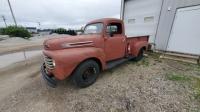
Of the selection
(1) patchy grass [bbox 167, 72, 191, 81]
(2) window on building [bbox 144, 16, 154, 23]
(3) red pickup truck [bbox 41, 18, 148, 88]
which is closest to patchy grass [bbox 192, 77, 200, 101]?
(1) patchy grass [bbox 167, 72, 191, 81]

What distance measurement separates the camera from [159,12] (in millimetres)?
6598

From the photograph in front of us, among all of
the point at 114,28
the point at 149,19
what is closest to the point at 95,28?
the point at 114,28

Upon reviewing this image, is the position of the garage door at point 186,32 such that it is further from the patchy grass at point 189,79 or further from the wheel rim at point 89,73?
the wheel rim at point 89,73

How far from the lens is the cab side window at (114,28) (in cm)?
388

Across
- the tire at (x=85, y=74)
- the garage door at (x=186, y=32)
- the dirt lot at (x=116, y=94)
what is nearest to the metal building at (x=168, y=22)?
the garage door at (x=186, y=32)

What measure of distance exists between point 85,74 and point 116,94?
1.00 metres

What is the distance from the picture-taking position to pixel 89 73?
11.1ft

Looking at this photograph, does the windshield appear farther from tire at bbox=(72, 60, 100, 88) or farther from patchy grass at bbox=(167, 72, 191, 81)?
patchy grass at bbox=(167, 72, 191, 81)

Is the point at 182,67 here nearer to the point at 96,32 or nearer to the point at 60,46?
the point at 96,32

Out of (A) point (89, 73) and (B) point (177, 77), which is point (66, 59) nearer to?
(A) point (89, 73)

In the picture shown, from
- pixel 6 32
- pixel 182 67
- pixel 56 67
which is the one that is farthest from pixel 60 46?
pixel 6 32

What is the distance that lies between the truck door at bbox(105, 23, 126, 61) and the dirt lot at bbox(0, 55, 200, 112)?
2.37ft

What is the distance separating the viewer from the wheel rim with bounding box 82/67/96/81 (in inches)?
127

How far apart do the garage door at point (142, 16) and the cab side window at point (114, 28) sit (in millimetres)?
3701
